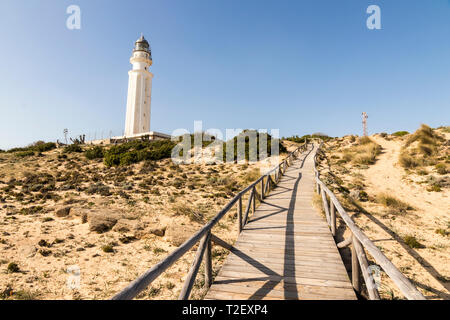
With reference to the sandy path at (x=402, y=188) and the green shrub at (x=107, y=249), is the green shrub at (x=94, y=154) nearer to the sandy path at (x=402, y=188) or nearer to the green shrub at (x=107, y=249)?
the green shrub at (x=107, y=249)

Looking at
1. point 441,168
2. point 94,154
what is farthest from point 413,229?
point 94,154

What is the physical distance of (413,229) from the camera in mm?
8234

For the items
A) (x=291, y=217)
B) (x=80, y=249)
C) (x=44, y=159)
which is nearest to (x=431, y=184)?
(x=291, y=217)

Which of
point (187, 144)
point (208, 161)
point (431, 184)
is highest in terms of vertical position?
point (187, 144)

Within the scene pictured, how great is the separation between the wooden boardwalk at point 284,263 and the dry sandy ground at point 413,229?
1.70m

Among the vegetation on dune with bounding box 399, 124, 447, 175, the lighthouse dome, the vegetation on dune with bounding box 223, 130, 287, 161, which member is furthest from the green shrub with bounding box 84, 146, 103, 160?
the vegetation on dune with bounding box 399, 124, 447, 175

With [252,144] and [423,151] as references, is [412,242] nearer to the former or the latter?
[423,151]

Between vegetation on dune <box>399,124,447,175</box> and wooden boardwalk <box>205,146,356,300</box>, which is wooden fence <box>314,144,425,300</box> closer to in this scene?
wooden boardwalk <box>205,146,356,300</box>

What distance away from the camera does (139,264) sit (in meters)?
6.90

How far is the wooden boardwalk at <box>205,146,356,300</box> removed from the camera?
3.72 m

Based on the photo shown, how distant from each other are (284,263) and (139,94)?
45.2 meters

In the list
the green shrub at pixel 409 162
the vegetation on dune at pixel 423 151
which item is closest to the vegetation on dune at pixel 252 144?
the green shrub at pixel 409 162
